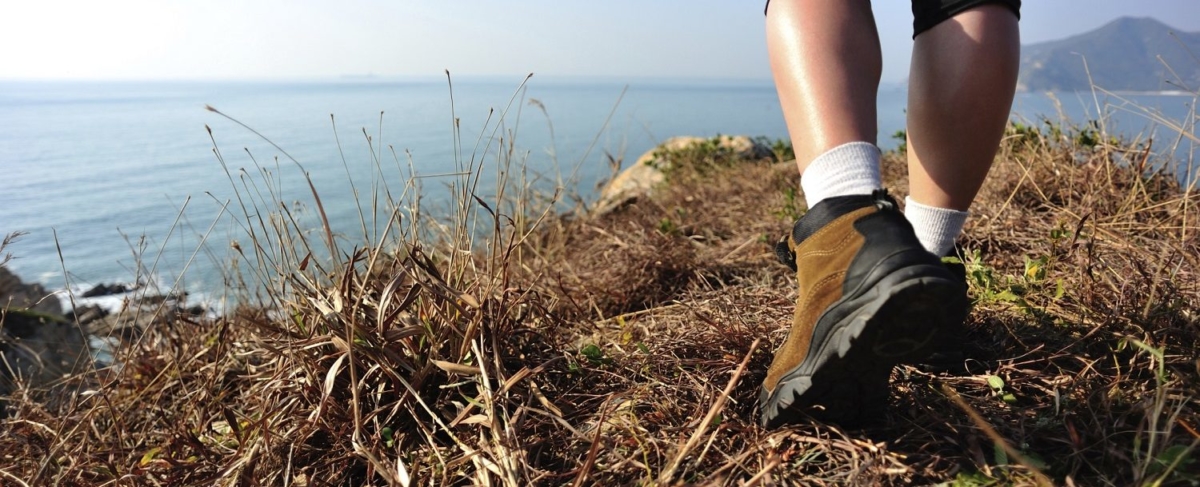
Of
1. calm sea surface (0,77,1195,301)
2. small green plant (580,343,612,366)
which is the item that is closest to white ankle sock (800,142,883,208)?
small green plant (580,343,612,366)

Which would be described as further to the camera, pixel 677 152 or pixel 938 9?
pixel 677 152

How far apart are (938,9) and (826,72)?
321 mm

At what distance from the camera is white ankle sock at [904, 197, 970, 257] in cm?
142

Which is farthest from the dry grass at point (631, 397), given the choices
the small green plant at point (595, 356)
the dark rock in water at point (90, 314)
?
the dark rock in water at point (90, 314)

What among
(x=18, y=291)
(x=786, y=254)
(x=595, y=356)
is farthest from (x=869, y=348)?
(x=18, y=291)

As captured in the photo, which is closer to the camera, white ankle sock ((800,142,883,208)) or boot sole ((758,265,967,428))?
boot sole ((758,265,967,428))

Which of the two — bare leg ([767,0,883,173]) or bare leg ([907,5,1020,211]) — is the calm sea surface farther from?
bare leg ([907,5,1020,211])

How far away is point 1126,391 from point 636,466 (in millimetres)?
992

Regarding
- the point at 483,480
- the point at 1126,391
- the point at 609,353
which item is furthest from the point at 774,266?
the point at 483,480

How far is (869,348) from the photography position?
981 mm

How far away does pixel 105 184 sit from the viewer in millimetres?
12250

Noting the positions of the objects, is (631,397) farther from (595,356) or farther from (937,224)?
(937,224)

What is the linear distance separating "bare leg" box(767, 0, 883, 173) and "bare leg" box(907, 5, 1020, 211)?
14 centimetres

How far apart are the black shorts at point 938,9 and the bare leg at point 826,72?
5.0 inches
